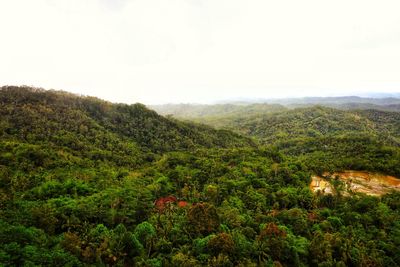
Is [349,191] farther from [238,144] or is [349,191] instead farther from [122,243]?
[238,144]

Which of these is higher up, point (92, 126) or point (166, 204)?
point (92, 126)

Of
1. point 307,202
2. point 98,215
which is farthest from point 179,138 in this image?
point 98,215

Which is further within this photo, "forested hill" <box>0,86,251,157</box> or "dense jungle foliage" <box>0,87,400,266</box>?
"forested hill" <box>0,86,251,157</box>

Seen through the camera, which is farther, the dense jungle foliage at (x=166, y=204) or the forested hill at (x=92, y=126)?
the forested hill at (x=92, y=126)
